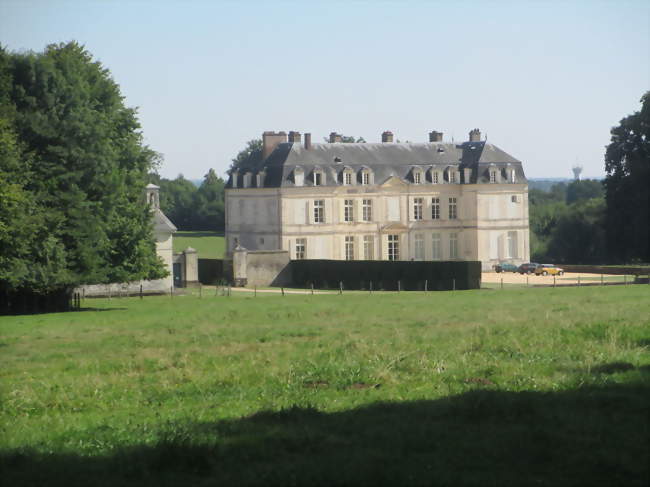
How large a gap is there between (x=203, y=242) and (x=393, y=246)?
2711 centimetres

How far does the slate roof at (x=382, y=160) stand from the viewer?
177 ft

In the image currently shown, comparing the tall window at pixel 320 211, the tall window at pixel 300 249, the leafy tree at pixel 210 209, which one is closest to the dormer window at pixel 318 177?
the tall window at pixel 320 211

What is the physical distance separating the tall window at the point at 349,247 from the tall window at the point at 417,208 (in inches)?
161

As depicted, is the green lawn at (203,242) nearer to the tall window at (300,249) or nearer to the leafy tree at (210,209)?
the leafy tree at (210,209)

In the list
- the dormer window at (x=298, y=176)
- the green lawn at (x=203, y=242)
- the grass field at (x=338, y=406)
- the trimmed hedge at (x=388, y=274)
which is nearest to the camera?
the grass field at (x=338, y=406)

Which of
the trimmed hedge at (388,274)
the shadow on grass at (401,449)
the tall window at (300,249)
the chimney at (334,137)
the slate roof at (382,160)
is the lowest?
the shadow on grass at (401,449)

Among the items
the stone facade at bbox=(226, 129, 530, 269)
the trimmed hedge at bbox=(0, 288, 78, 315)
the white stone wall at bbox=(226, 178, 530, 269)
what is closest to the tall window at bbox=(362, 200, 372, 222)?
the stone facade at bbox=(226, 129, 530, 269)

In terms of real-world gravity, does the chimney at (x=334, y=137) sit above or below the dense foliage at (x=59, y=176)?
above

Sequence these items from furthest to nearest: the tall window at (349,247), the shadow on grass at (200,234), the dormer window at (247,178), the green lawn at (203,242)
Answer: the shadow on grass at (200,234) → the green lawn at (203,242) → the tall window at (349,247) → the dormer window at (247,178)

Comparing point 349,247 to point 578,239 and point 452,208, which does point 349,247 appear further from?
point 578,239

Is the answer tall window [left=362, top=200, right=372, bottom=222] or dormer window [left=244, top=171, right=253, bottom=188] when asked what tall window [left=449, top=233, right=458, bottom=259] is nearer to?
tall window [left=362, top=200, right=372, bottom=222]

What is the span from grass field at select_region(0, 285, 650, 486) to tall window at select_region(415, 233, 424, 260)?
37891 mm

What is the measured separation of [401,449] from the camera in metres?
7.86

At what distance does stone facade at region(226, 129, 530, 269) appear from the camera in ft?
176
